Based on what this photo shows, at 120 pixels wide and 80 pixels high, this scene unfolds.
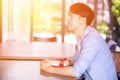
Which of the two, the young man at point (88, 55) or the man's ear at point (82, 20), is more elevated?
the man's ear at point (82, 20)

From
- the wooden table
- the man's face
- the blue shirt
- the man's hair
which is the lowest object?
the wooden table

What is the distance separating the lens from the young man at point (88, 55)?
1.83m

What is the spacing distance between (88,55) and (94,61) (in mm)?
62

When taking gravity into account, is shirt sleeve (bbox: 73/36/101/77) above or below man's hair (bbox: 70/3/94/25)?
below

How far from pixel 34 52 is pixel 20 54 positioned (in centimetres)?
18

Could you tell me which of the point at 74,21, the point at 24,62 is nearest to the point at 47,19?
the point at 24,62

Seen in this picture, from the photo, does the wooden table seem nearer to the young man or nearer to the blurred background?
the young man

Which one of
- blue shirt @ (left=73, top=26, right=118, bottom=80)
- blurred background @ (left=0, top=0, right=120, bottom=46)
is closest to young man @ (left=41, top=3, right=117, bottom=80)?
blue shirt @ (left=73, top=26, right=118, bottom=80)

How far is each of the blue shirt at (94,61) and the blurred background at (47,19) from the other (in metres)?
4.88

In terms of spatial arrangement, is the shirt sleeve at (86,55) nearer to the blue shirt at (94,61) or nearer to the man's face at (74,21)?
the blue shirt at (94,61)

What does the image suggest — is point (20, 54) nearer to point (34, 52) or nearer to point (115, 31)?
point (34, 52)

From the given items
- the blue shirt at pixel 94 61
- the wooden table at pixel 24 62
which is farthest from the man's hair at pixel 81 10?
the wooden table at pixel 24 62

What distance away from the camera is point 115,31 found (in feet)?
22.5

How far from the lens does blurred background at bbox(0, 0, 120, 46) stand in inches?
268
